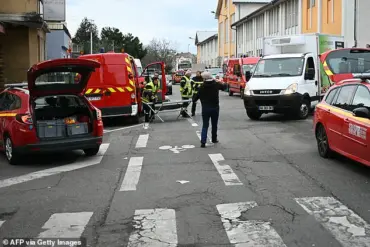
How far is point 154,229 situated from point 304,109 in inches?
472

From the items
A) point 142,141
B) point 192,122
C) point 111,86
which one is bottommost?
point 142,141

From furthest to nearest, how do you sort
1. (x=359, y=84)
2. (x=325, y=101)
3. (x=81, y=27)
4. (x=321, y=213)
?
(x=81, y=27) < (x=325, y=101) < (x=359, y=84) < (x=321, y=213)

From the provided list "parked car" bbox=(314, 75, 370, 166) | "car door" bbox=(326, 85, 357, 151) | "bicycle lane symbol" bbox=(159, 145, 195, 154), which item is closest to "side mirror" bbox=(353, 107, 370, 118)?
"parked car" bbox=(314, 75, 370, 166)

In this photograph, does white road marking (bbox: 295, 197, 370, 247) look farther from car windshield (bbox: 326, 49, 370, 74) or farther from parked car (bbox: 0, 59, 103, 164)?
car windshield (bbox: 326, 49, 370, 74)

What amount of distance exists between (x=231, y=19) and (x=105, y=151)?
5903 cm

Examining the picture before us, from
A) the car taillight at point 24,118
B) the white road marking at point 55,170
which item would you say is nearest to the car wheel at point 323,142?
the white road marking at point 55,170

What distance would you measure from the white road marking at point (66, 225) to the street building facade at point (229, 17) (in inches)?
2324

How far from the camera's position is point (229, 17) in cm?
6875

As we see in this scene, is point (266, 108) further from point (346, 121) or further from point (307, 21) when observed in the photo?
point (307, 21)

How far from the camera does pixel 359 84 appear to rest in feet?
28.4

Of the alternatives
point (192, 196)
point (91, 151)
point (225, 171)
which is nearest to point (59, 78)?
point (91, 151)

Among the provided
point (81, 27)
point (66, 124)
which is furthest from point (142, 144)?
point (81, 27)

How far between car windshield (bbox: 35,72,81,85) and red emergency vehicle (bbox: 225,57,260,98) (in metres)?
17.5

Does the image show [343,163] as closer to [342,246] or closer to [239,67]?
[342,246]
